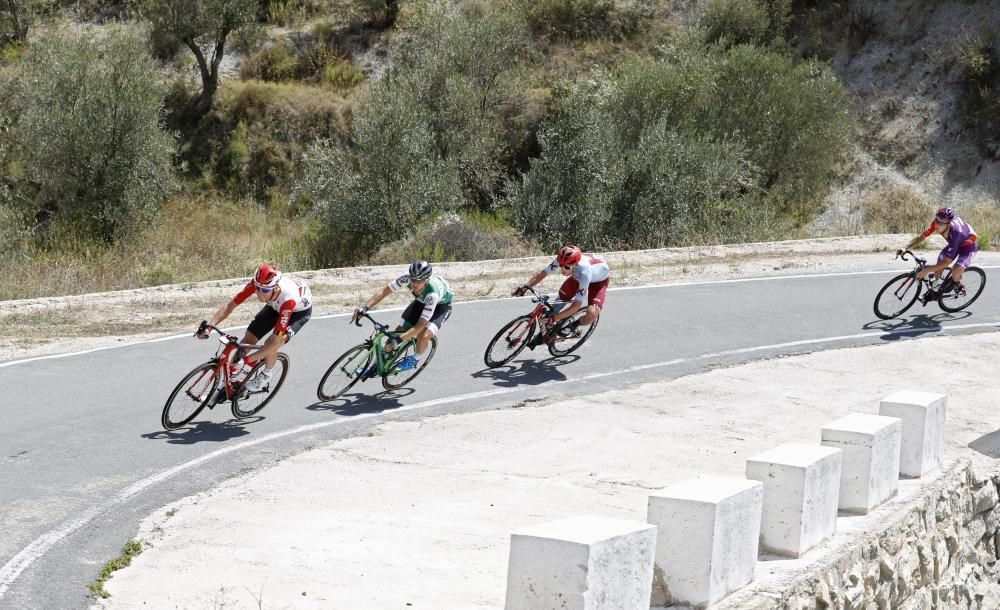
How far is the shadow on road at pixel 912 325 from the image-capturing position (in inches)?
650

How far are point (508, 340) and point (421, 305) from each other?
5.87 feet

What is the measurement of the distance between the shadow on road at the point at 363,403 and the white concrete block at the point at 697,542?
20.6 ft

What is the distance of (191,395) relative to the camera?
10812mm

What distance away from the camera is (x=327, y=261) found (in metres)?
29.1

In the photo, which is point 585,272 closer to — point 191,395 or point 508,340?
point 508,340

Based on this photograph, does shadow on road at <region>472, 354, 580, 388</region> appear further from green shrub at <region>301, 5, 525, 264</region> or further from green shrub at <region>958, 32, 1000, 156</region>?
green shrub at <region>958, 32, 1000, 156</region>

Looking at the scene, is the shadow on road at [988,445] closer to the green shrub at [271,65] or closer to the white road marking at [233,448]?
the white road marking at [233,448]

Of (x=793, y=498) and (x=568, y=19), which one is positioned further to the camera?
(x=568, y=19)

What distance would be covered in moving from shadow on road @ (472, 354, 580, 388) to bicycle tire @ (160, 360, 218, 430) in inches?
144

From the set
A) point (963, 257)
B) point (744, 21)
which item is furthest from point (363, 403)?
point (744, 21)

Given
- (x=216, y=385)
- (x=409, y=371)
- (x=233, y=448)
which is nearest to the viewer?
(x=233, y=448)

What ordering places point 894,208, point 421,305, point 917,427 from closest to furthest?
point 917,427, point 421,305, point 894,208

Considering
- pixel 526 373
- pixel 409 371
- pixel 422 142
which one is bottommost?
pixel 526 373

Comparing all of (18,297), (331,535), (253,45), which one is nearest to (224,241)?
(18,297)
